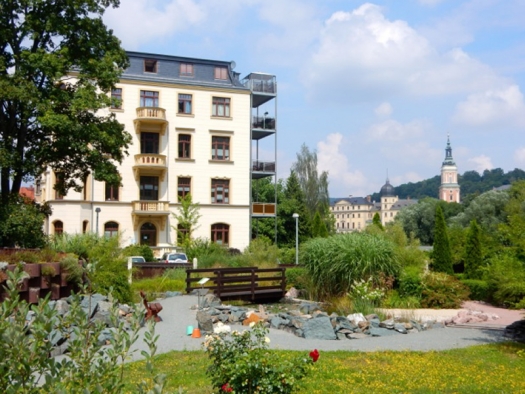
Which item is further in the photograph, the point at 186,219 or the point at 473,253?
the point at 186,219

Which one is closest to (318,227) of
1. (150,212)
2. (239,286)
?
A: (150,212)

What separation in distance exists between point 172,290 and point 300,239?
29.8m

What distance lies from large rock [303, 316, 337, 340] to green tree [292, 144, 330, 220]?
44.9 m

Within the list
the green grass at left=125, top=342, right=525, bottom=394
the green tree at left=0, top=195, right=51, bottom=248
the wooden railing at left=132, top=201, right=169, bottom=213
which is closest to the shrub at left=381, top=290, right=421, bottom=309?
the green grass at left=125, top=342, right=525, bottom=394

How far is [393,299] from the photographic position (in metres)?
18.0

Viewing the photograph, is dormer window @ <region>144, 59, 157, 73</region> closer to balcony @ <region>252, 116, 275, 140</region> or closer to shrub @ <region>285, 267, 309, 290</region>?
balcony @ <region>252, 116, 275, 140</region>

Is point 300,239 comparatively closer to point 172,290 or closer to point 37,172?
point 172,290

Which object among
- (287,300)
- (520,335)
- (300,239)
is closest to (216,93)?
(300,239)

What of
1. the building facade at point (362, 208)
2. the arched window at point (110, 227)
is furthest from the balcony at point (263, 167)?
the building facade at point (362, 208)

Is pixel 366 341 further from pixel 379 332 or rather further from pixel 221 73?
pixel 221 73

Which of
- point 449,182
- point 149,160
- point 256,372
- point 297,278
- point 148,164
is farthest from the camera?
point 449,182

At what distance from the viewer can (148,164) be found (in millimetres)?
37156

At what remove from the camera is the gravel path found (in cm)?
1077

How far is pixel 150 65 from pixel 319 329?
31.4 meters
